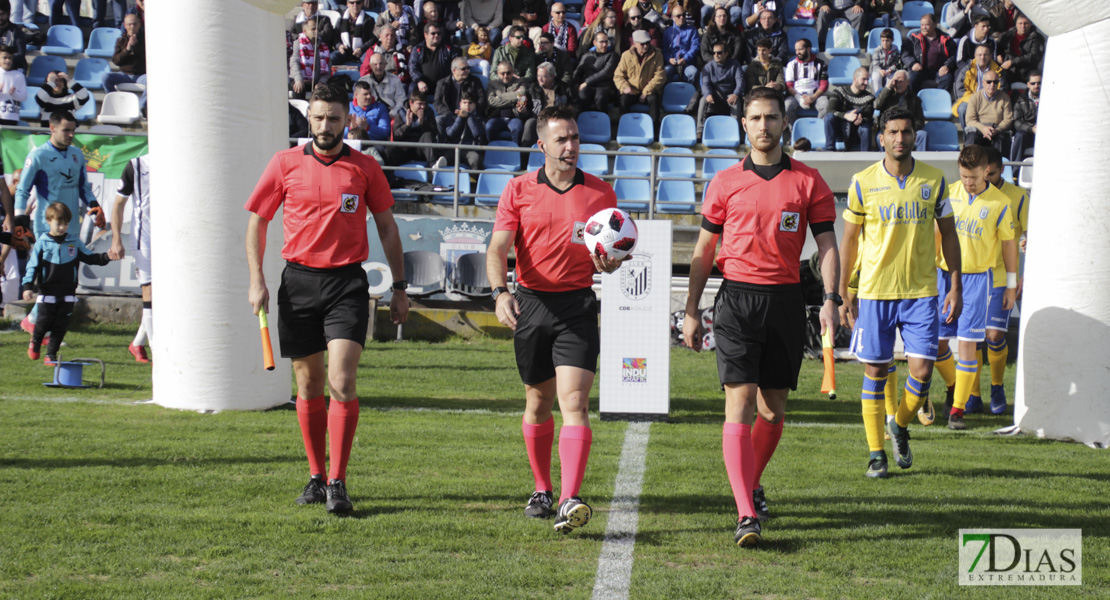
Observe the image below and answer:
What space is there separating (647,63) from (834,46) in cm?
400

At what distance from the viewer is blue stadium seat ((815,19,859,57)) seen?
19266 mm

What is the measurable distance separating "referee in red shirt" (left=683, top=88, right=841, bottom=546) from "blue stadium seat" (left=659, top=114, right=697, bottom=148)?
41.3 ft

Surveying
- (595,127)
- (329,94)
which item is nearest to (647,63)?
(595,127)

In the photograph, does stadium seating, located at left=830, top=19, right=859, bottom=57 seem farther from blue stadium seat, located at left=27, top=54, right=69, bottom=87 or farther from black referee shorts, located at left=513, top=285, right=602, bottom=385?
black referee shorts, located at left=513, top=285, right=602, bottom=385

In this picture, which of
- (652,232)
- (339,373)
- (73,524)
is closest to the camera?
(73,524)

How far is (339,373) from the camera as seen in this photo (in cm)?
538

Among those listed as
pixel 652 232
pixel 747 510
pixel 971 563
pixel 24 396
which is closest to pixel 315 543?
pixel 747 510

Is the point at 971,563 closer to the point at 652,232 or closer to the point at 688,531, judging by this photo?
the point at 688,531

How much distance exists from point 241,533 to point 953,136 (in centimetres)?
1528

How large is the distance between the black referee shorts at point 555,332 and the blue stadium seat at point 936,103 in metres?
14.2

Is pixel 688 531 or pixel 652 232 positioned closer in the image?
pixel 688 531

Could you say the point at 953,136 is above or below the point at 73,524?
above

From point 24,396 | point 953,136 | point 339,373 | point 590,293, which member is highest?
point 953,136

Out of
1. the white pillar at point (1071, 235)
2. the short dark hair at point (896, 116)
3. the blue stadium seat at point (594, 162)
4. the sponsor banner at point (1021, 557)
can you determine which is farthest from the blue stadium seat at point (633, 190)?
the sponsor banner at point (1021, 557)
